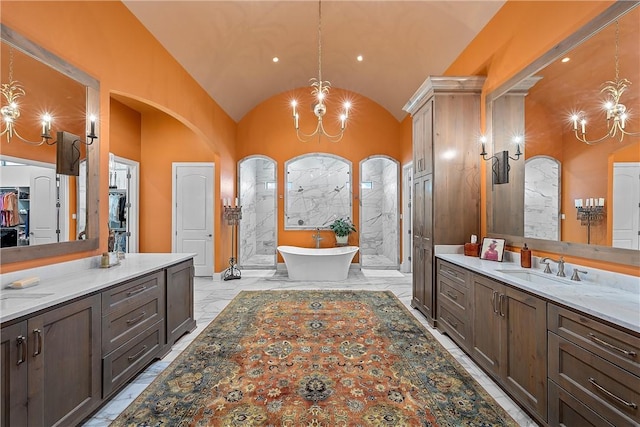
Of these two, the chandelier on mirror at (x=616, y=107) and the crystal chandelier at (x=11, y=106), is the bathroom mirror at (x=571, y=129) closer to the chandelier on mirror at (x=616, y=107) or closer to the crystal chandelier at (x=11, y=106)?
the chandelier on mirror at (x=616, y=107)

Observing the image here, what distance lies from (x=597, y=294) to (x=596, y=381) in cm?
52

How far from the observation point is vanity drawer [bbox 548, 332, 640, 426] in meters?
1.26

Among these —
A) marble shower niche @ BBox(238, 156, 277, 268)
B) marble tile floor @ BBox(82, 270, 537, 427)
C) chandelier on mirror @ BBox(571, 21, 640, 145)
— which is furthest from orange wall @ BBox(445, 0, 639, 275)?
marble shower niche @ BBox(238, 156, 277, 268)

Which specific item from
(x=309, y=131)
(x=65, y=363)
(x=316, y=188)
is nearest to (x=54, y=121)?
(x=65, y=363)

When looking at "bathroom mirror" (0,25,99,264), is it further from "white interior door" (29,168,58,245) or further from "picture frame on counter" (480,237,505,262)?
"picture frame on counter" (480,237,505,262)

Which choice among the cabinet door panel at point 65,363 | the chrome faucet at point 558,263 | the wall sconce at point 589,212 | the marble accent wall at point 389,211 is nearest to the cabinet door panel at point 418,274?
the chrome faucet at point 558,263

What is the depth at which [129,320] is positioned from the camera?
7.21 feet

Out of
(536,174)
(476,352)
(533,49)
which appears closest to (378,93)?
(533,49)

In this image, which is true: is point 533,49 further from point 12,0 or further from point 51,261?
point 51,261

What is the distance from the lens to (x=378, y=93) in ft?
20.2

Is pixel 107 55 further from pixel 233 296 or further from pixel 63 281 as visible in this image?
pixel 233 296

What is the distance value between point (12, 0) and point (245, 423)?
321cm

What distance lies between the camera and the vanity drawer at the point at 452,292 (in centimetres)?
273

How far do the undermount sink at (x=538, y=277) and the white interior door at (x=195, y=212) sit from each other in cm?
527
